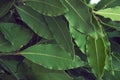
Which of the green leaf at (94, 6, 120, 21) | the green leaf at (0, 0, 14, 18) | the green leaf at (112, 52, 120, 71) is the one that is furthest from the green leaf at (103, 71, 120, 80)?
the green leaf at (0, 0, 14, 18)

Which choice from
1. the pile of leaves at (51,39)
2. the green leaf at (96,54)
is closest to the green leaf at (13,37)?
the pile of leaves at (51,39)

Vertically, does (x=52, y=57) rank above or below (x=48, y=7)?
below

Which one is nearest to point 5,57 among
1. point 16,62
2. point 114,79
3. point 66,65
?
point 16,62

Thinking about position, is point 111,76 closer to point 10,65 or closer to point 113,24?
point 113,24

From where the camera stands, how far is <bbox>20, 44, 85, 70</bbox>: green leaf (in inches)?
26.4

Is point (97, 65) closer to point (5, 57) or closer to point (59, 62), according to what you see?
point (59, 62)

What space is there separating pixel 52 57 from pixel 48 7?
0.35ft

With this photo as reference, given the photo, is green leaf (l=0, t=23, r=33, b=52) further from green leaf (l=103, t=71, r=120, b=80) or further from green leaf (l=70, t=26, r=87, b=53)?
green leaf (l=103, t=71, r=120, b=80)

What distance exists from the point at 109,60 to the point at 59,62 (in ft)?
0.34

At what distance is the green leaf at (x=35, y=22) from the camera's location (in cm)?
66

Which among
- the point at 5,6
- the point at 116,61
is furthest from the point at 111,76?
the point at 5,6

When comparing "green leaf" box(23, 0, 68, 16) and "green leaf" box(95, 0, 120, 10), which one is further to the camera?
"green leaf" box(95, 0, 120, 10)

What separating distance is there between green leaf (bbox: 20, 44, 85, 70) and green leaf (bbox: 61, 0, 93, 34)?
0.23 ft

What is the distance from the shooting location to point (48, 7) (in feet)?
2.15
